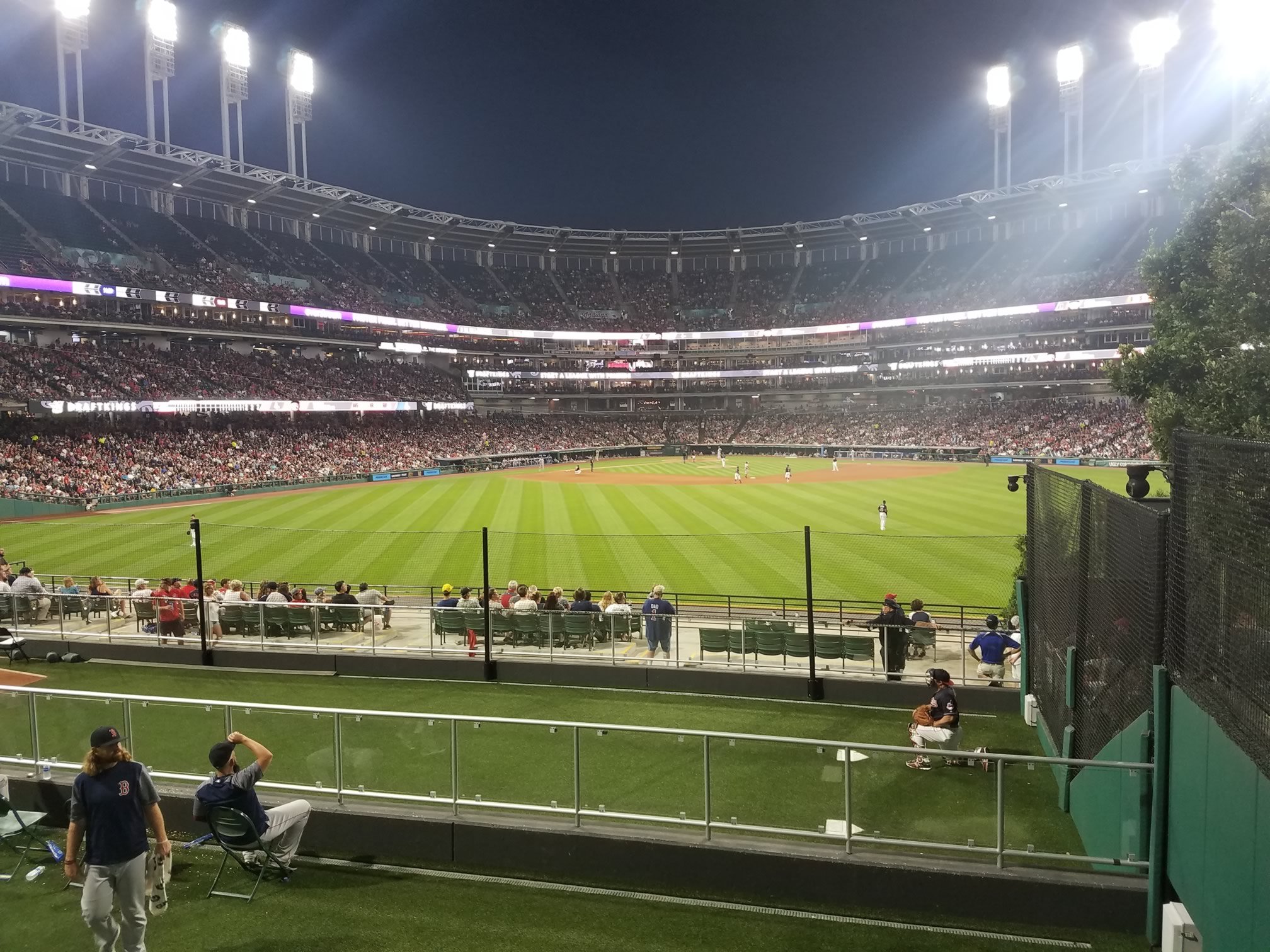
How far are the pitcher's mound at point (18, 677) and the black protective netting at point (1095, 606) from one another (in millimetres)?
15269

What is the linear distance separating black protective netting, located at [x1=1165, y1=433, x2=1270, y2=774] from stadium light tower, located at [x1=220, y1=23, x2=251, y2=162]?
68007mm

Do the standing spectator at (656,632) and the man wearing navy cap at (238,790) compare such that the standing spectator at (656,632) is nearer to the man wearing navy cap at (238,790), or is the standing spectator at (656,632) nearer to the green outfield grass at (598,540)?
the green outfield grass at (598,540)

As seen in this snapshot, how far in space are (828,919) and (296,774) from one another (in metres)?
5.08

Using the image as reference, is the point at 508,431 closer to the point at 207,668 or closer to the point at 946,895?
the point at 207,668

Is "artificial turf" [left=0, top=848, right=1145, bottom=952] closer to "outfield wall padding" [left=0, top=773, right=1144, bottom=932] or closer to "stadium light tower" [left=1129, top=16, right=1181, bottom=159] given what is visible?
"outfield wall padding" [left=0, top=773, right=1144, bottom=932]

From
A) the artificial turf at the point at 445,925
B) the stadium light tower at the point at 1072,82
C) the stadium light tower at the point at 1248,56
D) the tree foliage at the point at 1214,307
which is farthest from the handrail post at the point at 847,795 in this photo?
the stadium light tower at the point at 1072,82

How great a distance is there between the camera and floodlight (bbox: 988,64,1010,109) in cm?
6988

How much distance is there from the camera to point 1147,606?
6234 millimetres

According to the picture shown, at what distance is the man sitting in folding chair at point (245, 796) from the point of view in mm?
6336

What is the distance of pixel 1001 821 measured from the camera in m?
6.50

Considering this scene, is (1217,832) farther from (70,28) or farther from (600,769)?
(70,28)

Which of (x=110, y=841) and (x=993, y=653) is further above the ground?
(x=110, y=841)

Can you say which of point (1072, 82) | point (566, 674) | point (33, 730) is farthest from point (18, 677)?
point (1072, 82)

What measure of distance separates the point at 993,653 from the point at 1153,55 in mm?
64231
